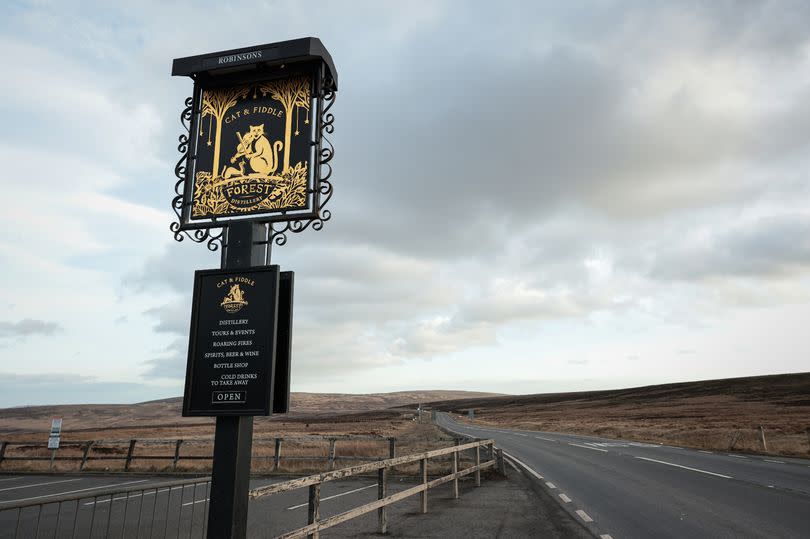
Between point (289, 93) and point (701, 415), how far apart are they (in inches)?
2929

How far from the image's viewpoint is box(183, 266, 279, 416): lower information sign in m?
6.31

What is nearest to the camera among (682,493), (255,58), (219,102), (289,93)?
(255,58)

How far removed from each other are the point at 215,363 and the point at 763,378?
14836 cm

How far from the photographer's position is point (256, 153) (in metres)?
7.71

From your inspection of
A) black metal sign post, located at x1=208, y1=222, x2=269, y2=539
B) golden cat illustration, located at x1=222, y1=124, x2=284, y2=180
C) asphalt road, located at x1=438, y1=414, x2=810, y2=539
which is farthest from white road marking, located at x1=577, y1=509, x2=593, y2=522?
golden cat illustration, located at x1=222, y1=124, x2=284, y2=180

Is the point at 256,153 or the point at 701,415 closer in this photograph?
the point at 256,153

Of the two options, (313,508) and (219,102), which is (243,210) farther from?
(313,508)

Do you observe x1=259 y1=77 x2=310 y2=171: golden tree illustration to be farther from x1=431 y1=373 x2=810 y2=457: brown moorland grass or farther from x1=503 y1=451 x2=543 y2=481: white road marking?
x1=431 y1=373 x2=810 y2=457: brown moorland grass

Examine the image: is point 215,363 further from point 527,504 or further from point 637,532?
point 527,504

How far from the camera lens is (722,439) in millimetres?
32812

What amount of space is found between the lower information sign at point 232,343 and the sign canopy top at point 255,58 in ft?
9.98

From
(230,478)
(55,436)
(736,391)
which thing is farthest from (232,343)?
(736,391)

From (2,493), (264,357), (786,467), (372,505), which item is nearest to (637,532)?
(372,505)

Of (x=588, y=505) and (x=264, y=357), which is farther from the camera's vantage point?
(x=588, y=505)
